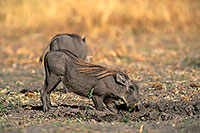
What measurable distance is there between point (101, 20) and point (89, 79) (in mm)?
9368

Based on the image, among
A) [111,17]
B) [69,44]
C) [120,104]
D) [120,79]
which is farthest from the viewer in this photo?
[111,17]

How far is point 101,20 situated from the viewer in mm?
14039

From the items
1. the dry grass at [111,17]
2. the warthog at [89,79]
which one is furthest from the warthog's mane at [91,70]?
the dry grass at [111,17]

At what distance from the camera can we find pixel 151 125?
4125 millimetres

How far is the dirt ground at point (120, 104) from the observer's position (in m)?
4.07

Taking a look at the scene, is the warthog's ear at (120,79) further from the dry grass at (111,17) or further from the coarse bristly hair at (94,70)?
the dry grass at (111,17)

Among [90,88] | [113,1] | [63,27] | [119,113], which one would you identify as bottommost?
[119,113]

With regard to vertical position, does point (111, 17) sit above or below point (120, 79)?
above

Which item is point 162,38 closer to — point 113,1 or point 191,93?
point 113,1

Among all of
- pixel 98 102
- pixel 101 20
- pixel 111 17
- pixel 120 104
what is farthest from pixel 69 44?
pixel 111 17

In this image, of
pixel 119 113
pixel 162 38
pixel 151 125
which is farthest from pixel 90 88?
pixel 162 38

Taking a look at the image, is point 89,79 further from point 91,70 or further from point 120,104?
point 120,104

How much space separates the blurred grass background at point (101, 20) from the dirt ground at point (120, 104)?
3.16 meters

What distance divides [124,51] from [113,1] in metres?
4.62
